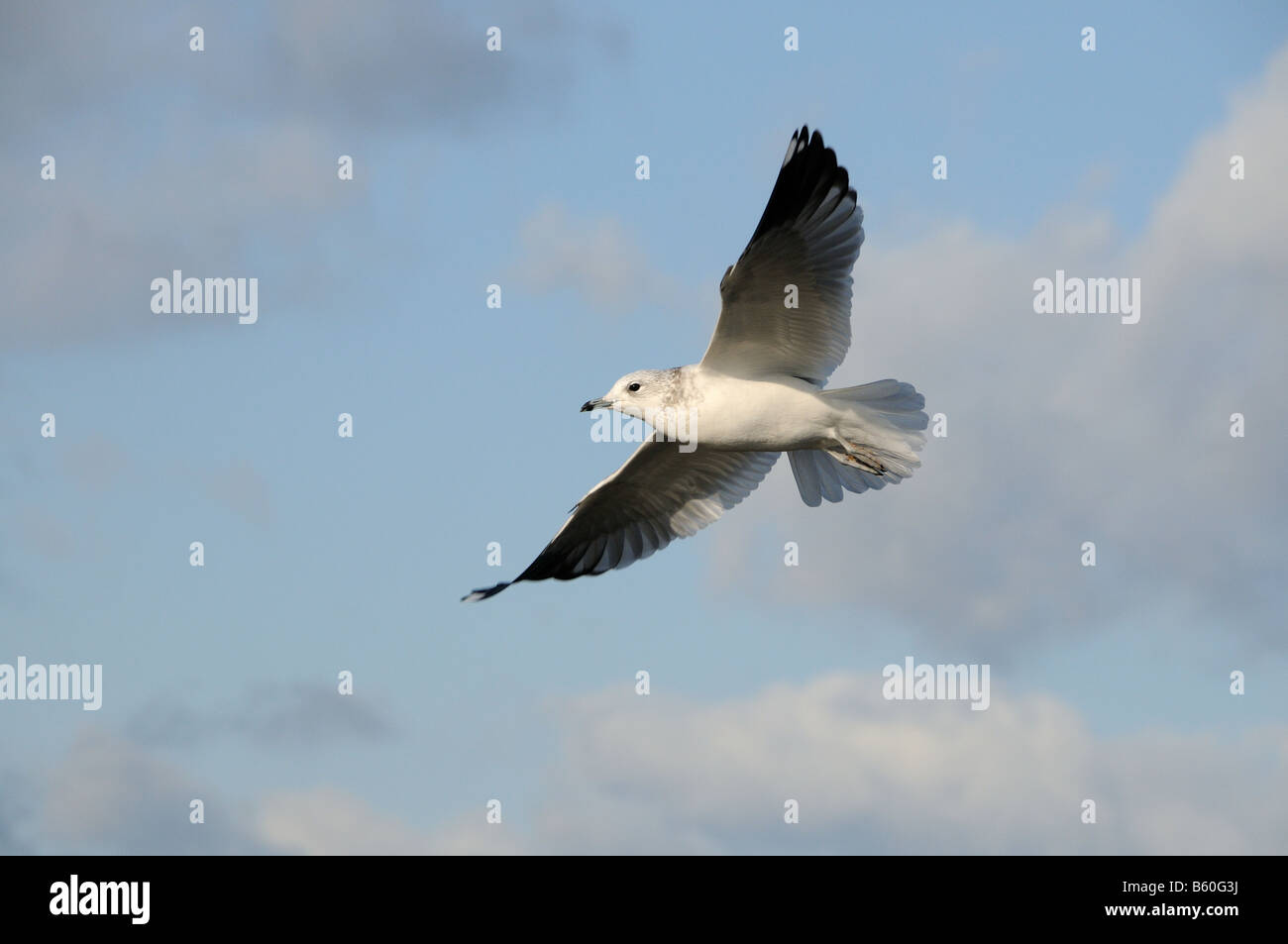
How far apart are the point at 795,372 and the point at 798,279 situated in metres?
0.81

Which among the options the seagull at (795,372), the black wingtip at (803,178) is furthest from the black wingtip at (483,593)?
the black wingtip at (803,178)

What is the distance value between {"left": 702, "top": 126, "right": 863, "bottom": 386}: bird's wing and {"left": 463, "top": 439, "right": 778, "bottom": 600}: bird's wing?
5.67 ft

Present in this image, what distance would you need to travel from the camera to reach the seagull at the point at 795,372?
13.3 meters

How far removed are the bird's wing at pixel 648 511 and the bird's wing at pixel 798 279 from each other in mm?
1729

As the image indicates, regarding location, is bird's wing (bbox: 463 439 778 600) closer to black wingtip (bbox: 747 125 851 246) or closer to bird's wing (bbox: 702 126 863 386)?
bird's wing (bbox: 702 126 863 386)

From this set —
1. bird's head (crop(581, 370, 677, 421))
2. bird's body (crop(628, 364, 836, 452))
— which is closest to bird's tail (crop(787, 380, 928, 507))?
bird's body (crop(628, 364, 836, 452))

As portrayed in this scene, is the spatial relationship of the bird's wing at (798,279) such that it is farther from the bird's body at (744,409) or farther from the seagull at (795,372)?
the bird's body at (744,409)

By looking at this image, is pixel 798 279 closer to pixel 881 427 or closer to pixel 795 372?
pixel 795 372

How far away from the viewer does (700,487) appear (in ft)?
52.1

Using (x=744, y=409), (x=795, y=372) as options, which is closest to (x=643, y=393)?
(x=744, y=409)

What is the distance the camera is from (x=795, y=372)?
46.3 feet
